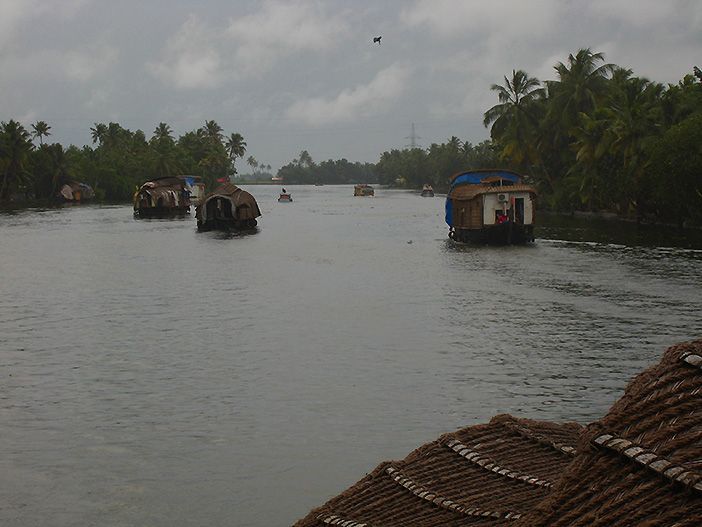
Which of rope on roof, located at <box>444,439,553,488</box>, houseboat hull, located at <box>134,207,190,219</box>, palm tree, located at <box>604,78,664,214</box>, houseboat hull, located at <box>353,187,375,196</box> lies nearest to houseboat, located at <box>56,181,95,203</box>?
houseboat hull, located at <box>134,207,190,219</box>

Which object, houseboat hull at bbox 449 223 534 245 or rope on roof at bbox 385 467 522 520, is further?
houseboat hull at bbox 449 223 534 245

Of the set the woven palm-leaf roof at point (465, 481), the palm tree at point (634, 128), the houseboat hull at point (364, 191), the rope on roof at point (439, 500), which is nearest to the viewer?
the rope on roof at point (439, 500)

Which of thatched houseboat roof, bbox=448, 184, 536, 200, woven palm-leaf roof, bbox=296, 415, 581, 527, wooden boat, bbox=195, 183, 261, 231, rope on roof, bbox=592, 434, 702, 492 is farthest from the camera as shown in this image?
wooden boat, bbox=195, 183, 261, 231

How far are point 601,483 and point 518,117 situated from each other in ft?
221

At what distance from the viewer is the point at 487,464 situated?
4512 mm

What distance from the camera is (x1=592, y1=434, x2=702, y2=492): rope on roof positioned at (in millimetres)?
2761

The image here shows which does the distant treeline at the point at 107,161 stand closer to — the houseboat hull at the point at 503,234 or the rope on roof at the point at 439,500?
the houseboat hull at the point at 503,234

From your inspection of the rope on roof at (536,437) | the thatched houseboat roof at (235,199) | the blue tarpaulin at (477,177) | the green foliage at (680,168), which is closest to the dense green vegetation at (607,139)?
the green foliage at (680,168)

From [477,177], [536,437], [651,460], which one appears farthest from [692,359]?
[477,177]

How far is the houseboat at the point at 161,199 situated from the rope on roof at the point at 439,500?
2840 inches

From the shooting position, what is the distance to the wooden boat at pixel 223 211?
56.0 metres

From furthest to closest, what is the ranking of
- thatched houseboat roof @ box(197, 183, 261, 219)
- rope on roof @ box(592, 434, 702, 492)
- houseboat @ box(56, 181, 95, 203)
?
houseboat @ box(56, 181, 95, 203) < thatched houseboat roof @ box(197, 183, 261, 219) < rope on roof @ box(592, 434, 702, 492)

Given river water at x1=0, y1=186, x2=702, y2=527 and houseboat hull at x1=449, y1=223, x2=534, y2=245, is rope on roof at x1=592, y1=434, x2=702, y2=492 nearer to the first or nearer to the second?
river water at x1=0, y1=186, x2=702, y2=527

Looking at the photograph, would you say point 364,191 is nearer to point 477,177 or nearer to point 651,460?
point 477,177
